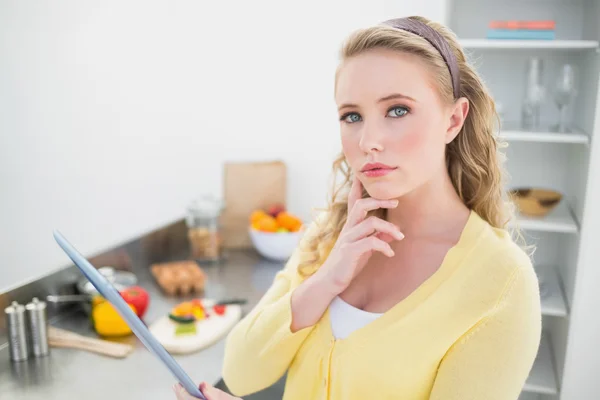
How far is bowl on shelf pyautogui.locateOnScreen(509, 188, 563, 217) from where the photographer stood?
6.77ft

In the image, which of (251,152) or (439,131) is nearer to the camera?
(439,131)

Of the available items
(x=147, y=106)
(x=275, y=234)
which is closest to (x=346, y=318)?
(x=275, y=234)

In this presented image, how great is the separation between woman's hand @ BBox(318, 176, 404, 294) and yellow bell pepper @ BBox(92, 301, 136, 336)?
0.77m

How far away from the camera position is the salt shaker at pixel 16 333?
4.58 ft

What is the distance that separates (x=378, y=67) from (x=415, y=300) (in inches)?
15.1

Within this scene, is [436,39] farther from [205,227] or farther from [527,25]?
[205,227]

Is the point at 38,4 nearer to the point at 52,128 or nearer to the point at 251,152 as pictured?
the point at 52,128

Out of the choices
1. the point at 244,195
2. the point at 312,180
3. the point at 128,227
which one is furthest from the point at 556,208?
the point at 128,227

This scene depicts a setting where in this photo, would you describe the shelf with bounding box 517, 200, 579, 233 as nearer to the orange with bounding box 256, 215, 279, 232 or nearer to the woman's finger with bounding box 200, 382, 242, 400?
the orange with bounding box 256, 215, 279, 232

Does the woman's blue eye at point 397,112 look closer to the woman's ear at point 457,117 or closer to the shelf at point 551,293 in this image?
the woman's ear at point 457,117

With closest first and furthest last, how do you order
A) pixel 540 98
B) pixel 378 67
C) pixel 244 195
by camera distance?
pixel 378 67, pixel 540 98, pixel 244 195

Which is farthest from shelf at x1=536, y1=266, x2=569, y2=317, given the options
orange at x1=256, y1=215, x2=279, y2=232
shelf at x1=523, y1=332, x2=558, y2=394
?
orange at x1=256, y1=215, x2=279, y2=232

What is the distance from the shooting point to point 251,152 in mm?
2494

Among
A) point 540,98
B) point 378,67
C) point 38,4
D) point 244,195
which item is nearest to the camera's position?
point 378,67
